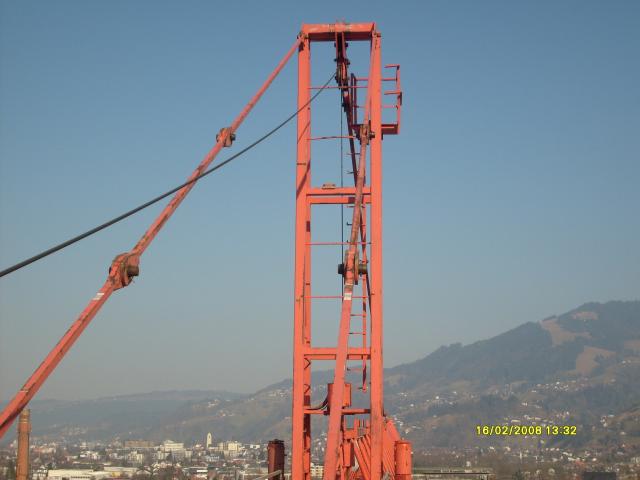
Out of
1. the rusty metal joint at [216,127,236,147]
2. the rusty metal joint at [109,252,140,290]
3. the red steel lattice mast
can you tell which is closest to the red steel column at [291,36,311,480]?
the red steel lattice mast

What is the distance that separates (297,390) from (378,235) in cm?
394

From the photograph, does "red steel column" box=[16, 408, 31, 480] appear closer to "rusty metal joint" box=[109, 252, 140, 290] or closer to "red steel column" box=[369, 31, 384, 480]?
"rusty metal joint" box=[109, 252, 140, 290]

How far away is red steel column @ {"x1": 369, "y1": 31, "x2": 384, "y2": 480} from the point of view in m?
21.4

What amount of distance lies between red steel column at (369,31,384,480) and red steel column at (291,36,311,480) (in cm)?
159

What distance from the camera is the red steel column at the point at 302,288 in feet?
73.7

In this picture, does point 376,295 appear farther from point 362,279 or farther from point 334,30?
point 334,30

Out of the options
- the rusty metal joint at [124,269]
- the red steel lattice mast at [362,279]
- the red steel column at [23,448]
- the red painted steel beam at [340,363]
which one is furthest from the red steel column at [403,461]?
the rusty metal joint at [124,269]

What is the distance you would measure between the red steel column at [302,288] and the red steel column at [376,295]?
159 centimetres

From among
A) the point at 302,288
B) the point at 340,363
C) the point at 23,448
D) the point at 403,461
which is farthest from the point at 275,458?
the point at 340,363

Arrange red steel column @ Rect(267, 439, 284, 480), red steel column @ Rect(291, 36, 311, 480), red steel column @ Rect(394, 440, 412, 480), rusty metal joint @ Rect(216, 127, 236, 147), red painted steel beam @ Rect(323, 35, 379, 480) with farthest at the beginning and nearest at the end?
red steel column @ Rect(267, 439, 284, 480) → red steel column @ Rect(291, 36, 311, 480) → red steel column @ Rect(394, 440, 412, 480) → rusty metal joint @ Rect(216, 127, 236, 147) → red painted steel beam @ Rect(323, 35, 379, 480)

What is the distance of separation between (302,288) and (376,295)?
5.66ft

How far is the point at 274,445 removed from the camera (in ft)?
78.5

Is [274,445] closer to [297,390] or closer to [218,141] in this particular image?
[297,390]

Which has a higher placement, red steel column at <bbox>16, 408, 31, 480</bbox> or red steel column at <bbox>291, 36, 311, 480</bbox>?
red steel column at <bbox>291, 36, 311, 480</bbox>
